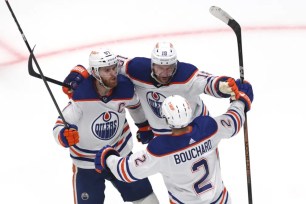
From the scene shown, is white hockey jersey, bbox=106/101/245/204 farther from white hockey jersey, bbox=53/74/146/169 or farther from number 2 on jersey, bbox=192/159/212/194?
white hockey jersey, bbox=53/74/146/169

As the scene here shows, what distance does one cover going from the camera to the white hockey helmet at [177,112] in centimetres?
286

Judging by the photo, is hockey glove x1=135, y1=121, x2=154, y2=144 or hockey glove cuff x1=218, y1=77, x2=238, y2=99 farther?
hockey glove x1=135, y1=121, x2=154, y2=144

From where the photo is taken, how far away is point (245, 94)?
11.1 feet

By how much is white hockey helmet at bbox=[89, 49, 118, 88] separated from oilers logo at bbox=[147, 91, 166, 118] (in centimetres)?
31

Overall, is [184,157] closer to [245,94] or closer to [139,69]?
[245,94]

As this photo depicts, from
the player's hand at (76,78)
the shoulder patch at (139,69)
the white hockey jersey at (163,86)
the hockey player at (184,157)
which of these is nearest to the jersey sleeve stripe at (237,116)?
the hockey player at (184,157)

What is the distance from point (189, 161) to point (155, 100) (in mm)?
710

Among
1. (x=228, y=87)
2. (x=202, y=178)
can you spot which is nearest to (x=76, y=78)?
(x=228, y=87)

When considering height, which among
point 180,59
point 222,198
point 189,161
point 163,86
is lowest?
point 222,198

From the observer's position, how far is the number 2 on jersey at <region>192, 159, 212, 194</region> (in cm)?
298

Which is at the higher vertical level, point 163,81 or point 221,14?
point 221,14

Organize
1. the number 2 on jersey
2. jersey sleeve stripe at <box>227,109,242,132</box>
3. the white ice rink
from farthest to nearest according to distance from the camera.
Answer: the white ice rink < jersey sleeve stripe at <box>227,109,242,132</box> < the number 2 on jersey

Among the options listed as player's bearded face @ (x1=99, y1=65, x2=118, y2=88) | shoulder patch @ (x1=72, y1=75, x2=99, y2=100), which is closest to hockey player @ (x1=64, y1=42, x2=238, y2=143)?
shoulder patch @ (x1=72, y1=75, x2=99, y2=100)

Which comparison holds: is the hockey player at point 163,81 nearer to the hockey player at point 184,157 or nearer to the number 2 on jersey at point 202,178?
the hockey player at point 184,157
